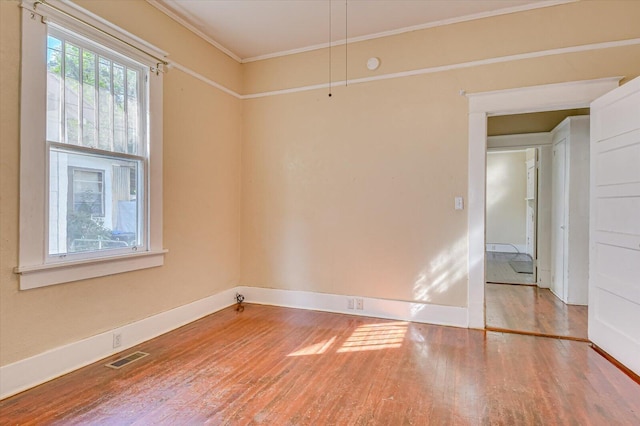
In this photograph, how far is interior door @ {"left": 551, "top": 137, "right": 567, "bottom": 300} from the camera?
15.1 feet

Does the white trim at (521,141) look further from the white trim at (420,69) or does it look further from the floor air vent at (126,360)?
the floor air vent at (126,360)

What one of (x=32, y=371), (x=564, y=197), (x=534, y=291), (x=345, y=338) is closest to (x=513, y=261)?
(x=534, y=291)

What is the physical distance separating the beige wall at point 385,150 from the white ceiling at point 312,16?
13 cm

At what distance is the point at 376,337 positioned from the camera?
10.4 feet

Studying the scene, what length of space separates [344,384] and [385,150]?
241 centimetres

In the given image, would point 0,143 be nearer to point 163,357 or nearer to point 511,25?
point 163,357

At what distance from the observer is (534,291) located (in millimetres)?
5020

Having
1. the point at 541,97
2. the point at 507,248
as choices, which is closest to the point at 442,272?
the point at 541,97

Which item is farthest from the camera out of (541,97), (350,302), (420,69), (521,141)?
(521,141)

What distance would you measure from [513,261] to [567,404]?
6.21 metres

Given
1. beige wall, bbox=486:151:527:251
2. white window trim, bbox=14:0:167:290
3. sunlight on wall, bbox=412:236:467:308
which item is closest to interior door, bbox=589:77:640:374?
sunlight on wall, bbox=412:236:467:308

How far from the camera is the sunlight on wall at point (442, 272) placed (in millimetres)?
3426

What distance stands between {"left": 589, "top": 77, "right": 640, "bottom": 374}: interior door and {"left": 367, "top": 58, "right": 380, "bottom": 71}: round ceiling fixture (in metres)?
2.07

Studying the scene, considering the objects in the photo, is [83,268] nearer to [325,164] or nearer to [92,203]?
[92,203]
